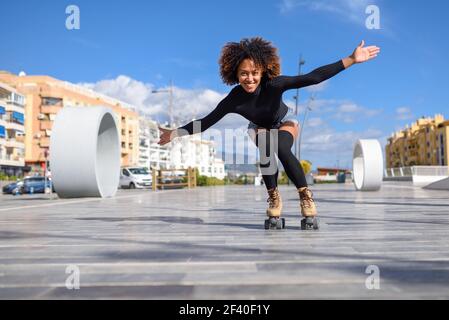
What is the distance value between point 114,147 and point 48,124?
187ft

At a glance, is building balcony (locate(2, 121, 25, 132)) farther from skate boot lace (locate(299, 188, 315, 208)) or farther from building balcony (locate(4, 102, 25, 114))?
skate boot lace (locate(299, 188, 315, 208))

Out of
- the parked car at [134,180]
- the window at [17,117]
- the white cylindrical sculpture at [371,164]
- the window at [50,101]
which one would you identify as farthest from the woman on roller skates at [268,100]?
the window at [50,101]

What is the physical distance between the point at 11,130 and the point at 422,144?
280 feet

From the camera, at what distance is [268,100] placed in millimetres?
4250

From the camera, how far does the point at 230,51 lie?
14.4ft

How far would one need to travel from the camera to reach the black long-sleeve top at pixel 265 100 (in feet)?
13.4

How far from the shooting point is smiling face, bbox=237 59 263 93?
4.21 m

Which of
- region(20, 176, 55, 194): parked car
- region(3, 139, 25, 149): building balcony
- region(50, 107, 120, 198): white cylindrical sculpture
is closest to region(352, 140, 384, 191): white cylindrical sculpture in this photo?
region(50, 107, 120, 198): white cylindrical sculpture

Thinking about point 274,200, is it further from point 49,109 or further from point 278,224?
point 49,109

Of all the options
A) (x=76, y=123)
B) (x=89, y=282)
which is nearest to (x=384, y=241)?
(x=89, y=282)

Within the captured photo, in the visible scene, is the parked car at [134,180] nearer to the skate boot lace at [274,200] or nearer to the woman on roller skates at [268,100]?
the woman on roller skates at [268,100]

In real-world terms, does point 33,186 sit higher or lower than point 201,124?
lower

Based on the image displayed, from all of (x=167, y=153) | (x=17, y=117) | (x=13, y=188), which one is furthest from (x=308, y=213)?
(x=167, y=153)

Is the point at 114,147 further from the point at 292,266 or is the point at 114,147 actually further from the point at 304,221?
the point at 292,266
